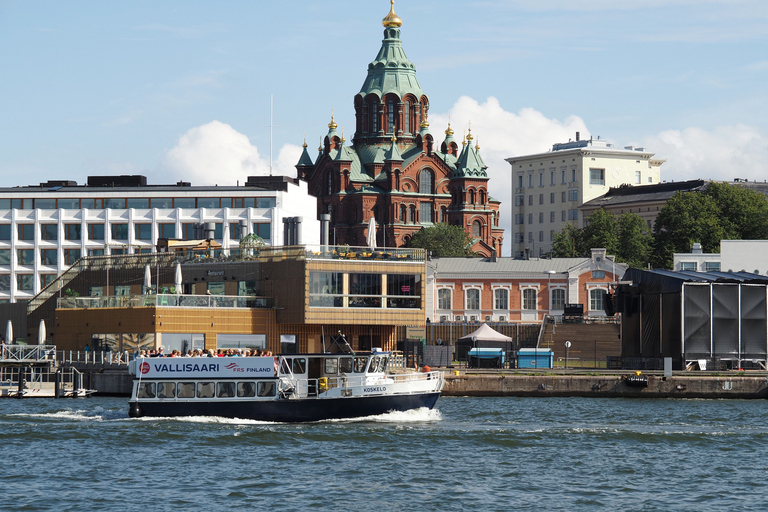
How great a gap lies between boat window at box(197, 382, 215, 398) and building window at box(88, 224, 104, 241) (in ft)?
248

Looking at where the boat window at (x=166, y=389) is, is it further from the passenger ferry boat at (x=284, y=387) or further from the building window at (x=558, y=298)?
the building window at (x=558, y=298)

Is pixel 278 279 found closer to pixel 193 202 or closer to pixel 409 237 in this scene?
pixel 193 202

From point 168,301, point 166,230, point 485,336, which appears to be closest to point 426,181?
point 166,230

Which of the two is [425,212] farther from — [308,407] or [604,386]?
[308,407]

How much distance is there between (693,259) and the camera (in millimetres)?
126938

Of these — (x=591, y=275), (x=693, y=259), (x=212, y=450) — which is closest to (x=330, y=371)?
(x=212, y=450)

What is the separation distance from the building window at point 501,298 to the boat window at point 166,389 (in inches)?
2581

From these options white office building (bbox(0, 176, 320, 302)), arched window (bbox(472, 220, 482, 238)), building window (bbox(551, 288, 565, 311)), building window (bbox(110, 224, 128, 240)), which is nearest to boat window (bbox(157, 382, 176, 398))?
building window (bbox(551, 288, 565, 311))

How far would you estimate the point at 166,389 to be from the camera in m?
58.4

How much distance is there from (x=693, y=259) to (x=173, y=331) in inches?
2482

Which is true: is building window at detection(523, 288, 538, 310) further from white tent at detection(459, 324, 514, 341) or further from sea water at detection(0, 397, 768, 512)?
sea water at detection(0, 397, 768, 512)

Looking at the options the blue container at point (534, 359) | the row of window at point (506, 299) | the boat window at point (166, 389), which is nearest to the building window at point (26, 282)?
the row of window at point (506, 299)

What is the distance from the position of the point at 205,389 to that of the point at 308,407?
4.80 metres

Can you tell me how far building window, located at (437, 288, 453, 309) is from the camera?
12150 cm
